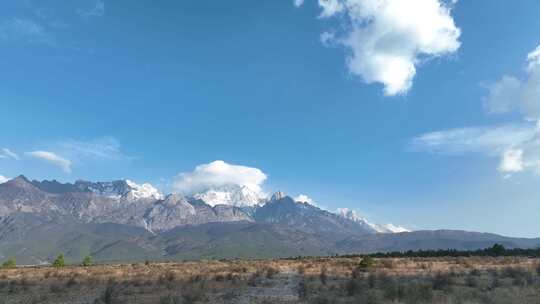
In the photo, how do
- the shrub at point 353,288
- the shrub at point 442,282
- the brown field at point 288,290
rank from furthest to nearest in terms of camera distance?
the shrub at point 442,282 < the shrub at point 353,288 < the brown field at point 288,290

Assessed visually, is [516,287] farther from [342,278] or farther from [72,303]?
[72,303]

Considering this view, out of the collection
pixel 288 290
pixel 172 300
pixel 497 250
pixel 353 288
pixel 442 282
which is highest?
pixel 497 250

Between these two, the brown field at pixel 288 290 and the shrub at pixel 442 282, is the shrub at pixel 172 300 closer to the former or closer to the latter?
the brown field at pixel 288 290

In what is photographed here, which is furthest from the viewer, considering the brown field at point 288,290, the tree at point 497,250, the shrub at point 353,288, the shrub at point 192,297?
the tree at point 497,250

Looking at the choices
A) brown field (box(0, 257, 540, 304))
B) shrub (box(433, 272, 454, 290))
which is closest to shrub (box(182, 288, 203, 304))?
brown field (box(0, 257, 540, 304))

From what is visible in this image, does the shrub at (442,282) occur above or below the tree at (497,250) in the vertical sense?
below

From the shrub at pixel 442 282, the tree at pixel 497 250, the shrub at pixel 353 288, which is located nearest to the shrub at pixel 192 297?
the shrub at pixel 353 288

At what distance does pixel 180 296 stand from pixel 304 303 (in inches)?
228

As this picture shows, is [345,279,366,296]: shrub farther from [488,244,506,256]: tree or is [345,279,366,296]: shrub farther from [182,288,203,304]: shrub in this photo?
[488,244,506,256]: tree

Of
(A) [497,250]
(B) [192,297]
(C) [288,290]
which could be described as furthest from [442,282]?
(A) [497,250]

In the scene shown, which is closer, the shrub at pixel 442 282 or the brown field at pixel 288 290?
the brown field at pixel 288 290

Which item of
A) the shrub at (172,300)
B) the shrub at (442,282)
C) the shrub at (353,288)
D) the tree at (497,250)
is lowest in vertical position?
the shrub at (172,300)

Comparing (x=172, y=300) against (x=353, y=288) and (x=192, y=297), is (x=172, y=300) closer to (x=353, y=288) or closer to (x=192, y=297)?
(x=192, y=297)

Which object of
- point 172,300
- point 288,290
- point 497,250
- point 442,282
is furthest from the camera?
point 497,250
